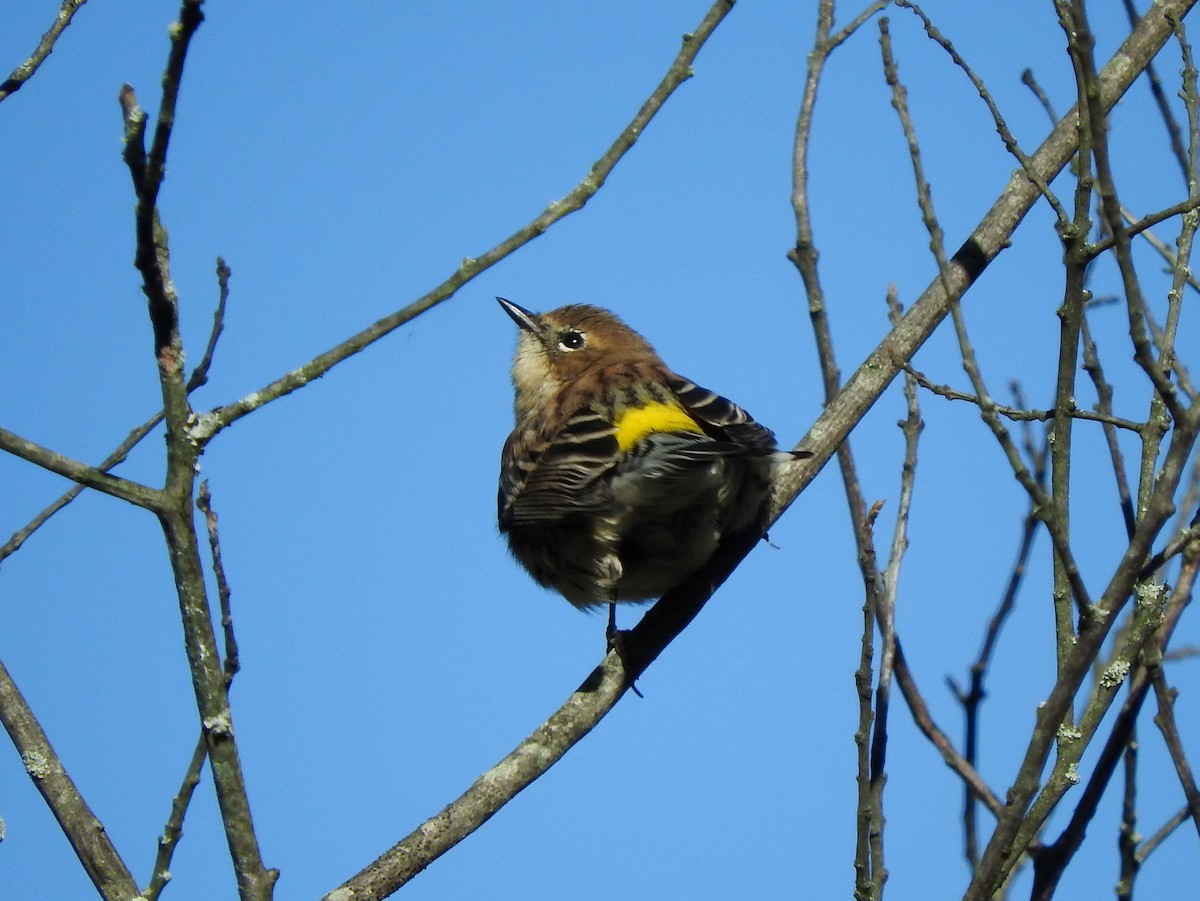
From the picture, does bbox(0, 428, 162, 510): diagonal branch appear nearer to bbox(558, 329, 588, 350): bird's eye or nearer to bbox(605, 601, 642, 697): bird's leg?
bbox(605, 601, 642, 697): bird's leg

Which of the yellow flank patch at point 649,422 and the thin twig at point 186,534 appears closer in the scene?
the thin twig at point 186,534

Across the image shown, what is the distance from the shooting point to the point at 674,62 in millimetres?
3648

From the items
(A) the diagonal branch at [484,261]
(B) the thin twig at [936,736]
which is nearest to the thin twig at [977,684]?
(B) the thin twig at [936,736]

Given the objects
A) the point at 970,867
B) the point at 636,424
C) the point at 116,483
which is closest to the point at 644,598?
the point at 636,424

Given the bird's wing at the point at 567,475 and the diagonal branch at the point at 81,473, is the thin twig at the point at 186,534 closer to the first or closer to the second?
the diagonal branch at the point at 81,473

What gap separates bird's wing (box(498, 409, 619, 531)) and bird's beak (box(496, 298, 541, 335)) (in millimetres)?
2407

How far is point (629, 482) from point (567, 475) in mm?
365

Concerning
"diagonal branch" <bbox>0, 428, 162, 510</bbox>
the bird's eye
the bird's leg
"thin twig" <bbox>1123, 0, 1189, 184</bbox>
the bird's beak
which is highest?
the bird's beak

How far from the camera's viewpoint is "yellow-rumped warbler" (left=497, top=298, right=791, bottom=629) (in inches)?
214

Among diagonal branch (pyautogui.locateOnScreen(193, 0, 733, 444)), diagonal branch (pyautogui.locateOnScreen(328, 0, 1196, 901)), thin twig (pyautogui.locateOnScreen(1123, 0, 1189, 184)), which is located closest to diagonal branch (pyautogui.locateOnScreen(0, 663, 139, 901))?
diagonal branch (pyautogui.locateOnScreen(193, 0, 733, 444))

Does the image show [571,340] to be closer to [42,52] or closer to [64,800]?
[42,52]

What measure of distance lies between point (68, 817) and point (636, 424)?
3.25m

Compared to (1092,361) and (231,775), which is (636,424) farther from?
(231,775)

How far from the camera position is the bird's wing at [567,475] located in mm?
5582
